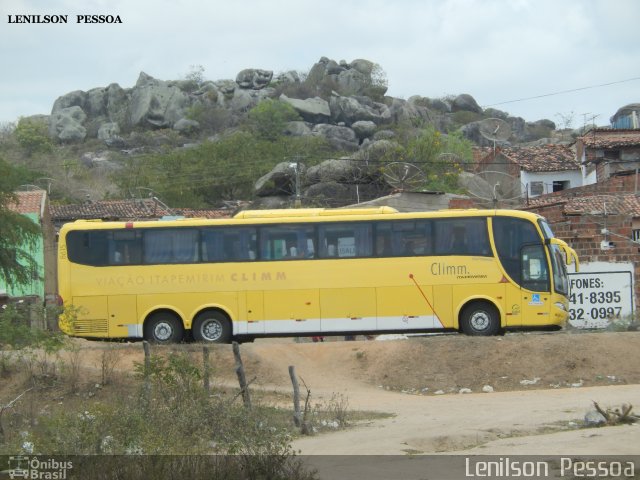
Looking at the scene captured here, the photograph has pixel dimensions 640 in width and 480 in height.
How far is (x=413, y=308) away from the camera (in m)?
22.2

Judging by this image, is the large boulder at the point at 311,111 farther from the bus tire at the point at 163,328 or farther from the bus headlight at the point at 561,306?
the bus headlight at the point at 561,306

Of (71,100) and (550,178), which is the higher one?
(71,100)

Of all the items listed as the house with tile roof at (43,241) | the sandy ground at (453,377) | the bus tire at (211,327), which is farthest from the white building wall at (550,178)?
the bus tire at (211,327)

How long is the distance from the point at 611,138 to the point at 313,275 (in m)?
29.1

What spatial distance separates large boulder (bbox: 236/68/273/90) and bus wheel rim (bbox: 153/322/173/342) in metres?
91.1

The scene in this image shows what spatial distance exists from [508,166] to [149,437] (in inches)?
1723

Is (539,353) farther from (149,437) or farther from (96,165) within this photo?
(96,165)

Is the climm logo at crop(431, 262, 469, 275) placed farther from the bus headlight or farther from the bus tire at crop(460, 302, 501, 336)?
the bus headlight

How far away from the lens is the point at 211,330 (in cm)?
2284

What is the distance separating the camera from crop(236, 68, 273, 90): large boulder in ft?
368

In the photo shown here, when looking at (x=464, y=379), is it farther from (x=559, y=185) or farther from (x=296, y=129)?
(x=296, y=129)

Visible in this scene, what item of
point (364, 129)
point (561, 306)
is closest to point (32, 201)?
point (561, 306)

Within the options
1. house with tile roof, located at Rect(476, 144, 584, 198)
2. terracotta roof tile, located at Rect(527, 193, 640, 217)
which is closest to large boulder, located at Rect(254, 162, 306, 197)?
house with tile roof, located at Rect(476, 144, 584, 198)

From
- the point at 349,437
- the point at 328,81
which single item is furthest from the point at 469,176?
the point at 328,81
